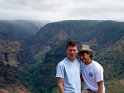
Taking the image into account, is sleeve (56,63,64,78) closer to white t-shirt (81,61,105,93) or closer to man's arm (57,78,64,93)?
man's arm (57,78,64,93)

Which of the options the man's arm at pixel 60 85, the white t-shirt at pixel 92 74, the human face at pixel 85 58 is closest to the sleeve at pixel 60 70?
the man's arm at pixel 60 85

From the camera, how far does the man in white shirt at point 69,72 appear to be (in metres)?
14.1

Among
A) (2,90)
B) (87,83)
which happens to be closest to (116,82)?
(2,90)

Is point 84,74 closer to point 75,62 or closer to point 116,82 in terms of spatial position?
point 75,62

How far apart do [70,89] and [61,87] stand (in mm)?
538

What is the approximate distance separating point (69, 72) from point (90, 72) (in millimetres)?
884

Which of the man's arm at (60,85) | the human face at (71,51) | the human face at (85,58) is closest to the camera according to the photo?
the man's arm at (60,85)

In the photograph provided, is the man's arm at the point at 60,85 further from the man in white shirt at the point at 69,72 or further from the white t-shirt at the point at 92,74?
the white t-shirt at the point at 92,74

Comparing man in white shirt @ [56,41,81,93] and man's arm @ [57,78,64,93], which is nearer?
man's arm @ [57,78,64,93]

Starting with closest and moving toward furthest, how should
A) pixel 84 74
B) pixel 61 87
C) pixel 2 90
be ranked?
pixel 61 87 < pixel 84 74 < pixel 2 90

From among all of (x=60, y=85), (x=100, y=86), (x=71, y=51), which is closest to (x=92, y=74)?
(x=100, y=86)

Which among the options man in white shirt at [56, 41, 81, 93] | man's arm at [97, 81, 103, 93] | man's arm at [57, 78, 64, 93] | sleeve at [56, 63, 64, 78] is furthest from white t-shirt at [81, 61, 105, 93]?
man's arm at [57, 78, 64, 93]

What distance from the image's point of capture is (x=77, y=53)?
1455cm

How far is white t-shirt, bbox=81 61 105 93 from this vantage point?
47.2 feet
